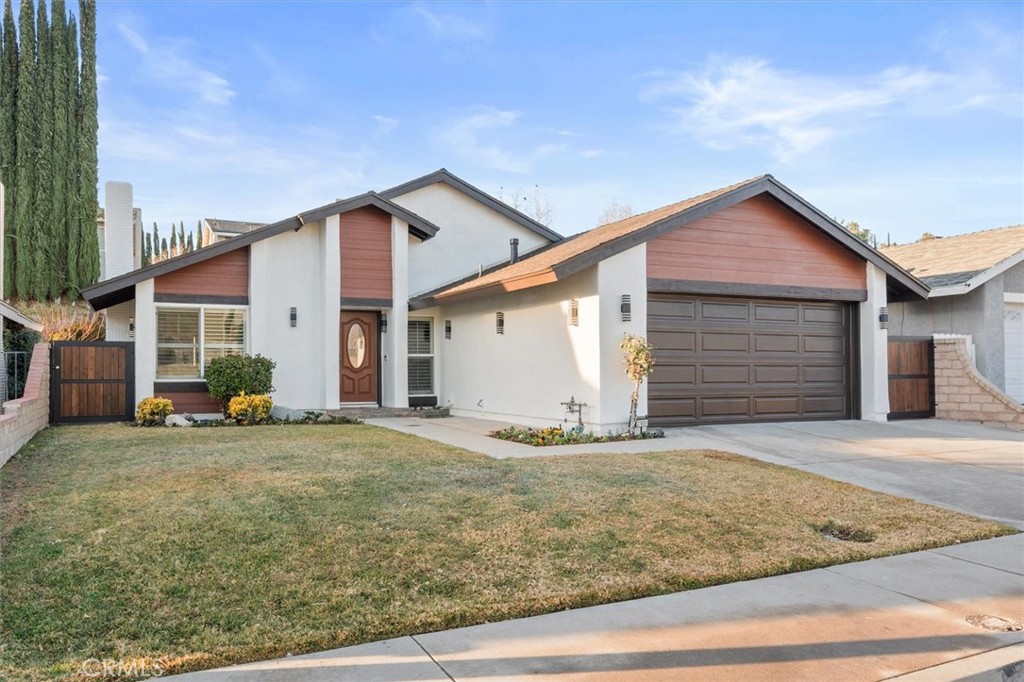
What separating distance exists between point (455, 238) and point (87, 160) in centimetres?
1532

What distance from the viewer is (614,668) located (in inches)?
131

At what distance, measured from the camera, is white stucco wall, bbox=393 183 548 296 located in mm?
17594

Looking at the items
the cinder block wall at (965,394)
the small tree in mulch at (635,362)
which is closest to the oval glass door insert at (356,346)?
the small tree in mulch at (635,362)

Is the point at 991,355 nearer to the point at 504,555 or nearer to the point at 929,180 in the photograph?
the point at 929,180

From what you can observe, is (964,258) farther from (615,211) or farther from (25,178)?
(25,178)

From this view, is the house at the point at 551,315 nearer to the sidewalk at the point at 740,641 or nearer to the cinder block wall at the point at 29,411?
the cinder block wall at the point at 29,411

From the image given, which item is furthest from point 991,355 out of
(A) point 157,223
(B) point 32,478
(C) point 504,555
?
(A) point 157,223

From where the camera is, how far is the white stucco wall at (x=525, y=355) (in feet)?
38.3

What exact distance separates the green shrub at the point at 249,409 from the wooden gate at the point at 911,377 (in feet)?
40.3

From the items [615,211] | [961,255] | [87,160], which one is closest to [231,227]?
[87,160]

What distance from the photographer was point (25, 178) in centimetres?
2394

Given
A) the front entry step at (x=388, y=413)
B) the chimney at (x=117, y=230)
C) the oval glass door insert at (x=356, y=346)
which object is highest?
the chimney at (x=117, y=230)

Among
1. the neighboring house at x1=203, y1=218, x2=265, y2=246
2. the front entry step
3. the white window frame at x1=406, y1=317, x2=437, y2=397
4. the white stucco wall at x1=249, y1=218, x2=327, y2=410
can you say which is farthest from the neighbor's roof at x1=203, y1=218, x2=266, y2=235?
the front entry step

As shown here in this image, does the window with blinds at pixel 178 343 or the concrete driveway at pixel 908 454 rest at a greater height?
the window with blinds at pixel 178 343
